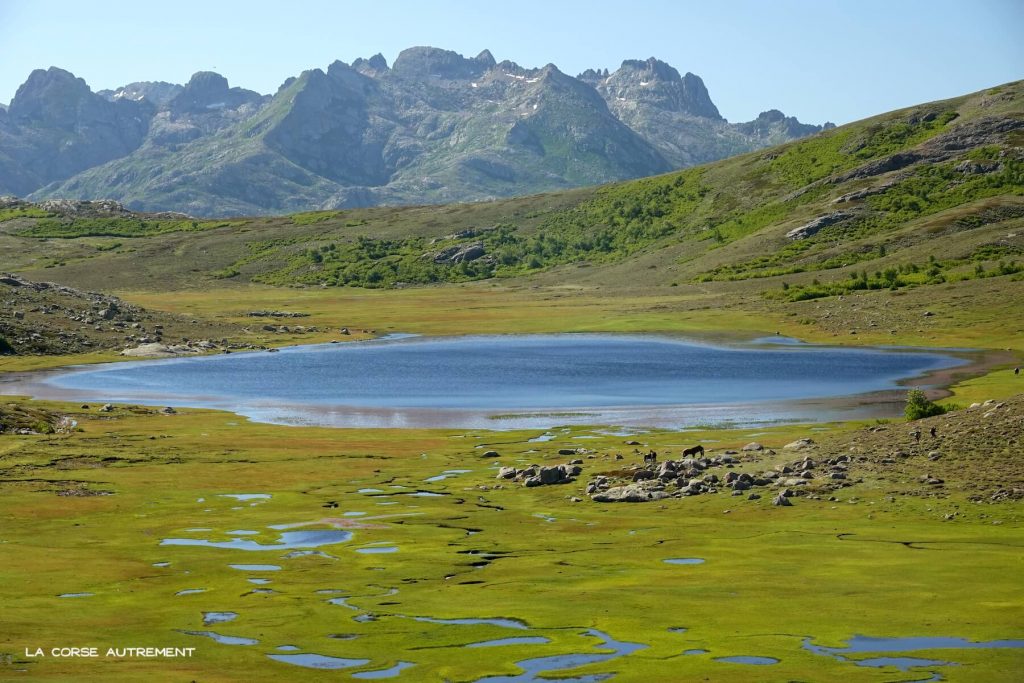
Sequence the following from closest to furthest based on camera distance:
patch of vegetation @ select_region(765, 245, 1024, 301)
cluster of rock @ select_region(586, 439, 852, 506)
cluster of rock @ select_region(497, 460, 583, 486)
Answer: cluster of rock @ select_region(586, 439, 852, 506)
cluster of rock @ select_region(497, 460, 583, 486)
patch of vegetation @ select_region(765, 245, 1024, 301)

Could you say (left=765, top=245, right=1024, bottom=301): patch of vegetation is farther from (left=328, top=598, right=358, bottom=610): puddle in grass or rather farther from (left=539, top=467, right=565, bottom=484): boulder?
(left=328, top=598, right=358, bottom=610): puddle in grass

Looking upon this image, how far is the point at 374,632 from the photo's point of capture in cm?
3609

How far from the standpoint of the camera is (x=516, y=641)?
114ft

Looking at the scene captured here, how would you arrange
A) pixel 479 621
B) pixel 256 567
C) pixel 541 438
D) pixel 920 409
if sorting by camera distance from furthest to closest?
pixel 541 438 → pixel 920 409 → pixel 256 567 → pixel 479 621

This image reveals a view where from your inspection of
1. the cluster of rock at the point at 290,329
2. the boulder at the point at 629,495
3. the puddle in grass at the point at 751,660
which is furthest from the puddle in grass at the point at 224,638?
the cluster of rock at the point at 290,329

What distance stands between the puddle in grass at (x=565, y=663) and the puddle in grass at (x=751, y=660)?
2.68m

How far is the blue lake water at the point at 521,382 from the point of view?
320 ft

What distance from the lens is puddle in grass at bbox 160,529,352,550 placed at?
49031 millimetres

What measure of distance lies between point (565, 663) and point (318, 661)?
681cm

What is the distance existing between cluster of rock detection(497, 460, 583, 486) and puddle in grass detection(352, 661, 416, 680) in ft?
100

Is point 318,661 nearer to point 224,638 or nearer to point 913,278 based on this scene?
point 224,638

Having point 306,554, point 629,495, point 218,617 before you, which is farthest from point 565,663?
point 629,495

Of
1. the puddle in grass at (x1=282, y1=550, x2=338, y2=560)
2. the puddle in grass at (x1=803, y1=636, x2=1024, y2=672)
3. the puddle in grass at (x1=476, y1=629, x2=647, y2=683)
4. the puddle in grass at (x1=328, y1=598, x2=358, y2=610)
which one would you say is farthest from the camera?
the puddle in grass at (x1=282, y1=550, x2=338, y2=560)

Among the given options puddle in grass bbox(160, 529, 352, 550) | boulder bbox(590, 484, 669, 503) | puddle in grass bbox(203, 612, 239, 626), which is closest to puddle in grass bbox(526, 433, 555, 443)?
boulder bbox(590, 484, 669, 503)
